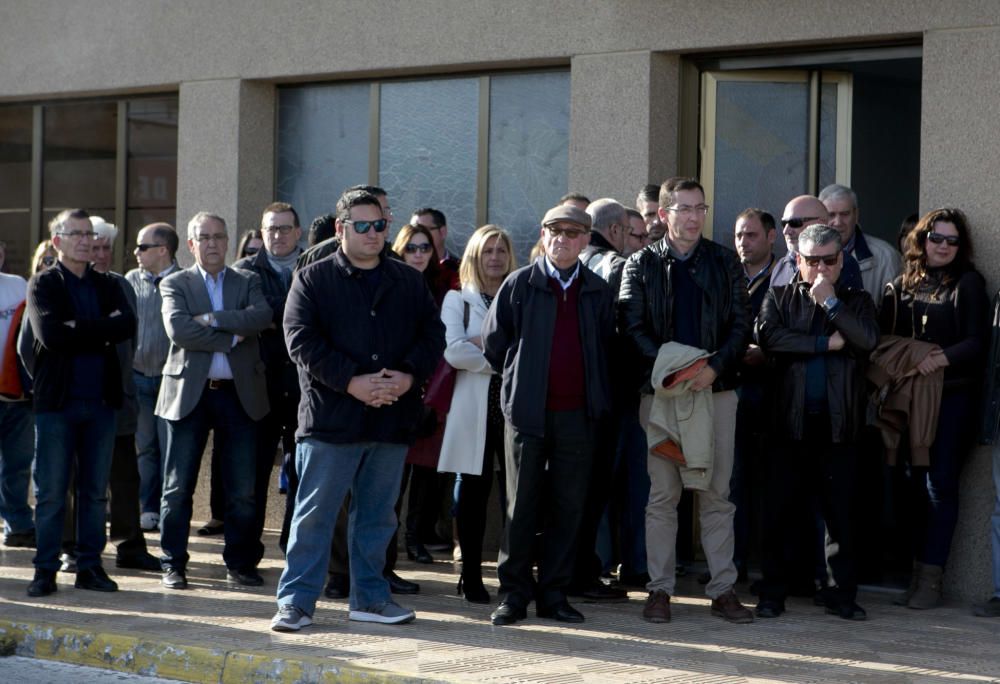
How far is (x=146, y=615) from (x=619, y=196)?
4.28 m

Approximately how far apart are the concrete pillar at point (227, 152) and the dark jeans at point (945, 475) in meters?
5.69

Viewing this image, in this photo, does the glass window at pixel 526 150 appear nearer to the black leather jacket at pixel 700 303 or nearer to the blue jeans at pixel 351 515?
the black leather jacket at pixel 700 303

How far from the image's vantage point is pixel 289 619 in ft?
23.8

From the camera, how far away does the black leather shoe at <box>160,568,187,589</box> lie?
852 cm

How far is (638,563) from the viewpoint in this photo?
28.9ft

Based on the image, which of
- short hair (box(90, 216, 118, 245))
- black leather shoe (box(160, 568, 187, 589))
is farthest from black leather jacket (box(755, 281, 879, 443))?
short hair (box(90, 216, 118, 245))

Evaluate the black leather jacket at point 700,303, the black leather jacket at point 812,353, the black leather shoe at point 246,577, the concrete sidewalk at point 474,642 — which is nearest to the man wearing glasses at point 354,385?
the concrete sidewalk at point 474,642

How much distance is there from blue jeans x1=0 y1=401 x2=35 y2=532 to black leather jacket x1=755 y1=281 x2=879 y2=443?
541 centimetres

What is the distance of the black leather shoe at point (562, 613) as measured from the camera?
7660 mm

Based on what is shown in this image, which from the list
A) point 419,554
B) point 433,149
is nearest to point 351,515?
point 419,554

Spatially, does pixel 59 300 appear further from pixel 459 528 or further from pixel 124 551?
pixel 459 528

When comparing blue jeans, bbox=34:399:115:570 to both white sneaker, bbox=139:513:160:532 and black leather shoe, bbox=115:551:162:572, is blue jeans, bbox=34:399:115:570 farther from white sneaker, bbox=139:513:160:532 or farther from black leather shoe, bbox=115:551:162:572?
white sneaker, bbox=139:513:160:532

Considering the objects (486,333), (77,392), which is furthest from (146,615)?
(486,333)

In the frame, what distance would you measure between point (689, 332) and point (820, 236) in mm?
878
